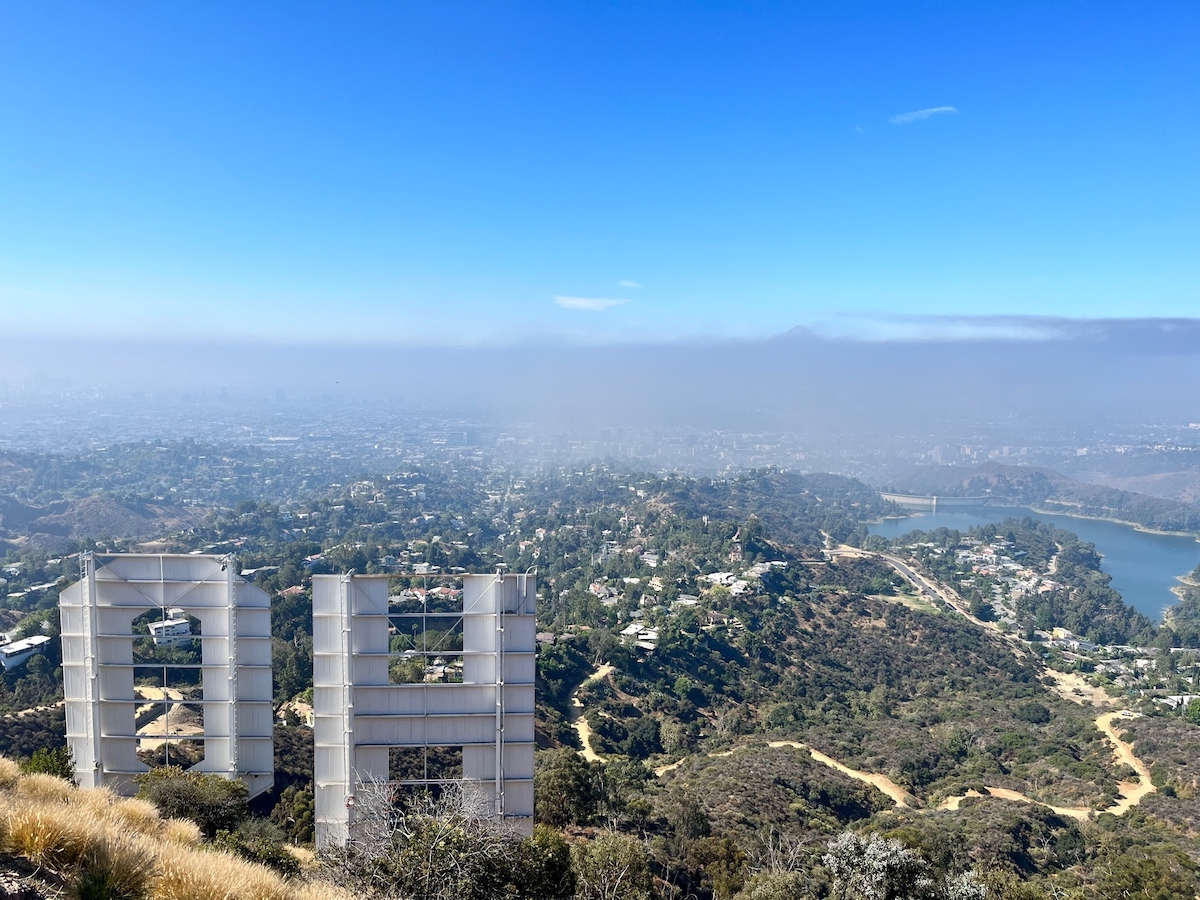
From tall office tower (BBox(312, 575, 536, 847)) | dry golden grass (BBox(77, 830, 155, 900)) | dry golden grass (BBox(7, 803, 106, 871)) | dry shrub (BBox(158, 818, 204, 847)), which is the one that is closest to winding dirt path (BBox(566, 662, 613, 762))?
tall office tower (BBox(312, 575, 536, 847))

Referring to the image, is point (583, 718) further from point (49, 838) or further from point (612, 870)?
point (49, 838)

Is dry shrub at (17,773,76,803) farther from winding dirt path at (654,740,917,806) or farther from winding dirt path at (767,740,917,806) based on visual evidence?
winding dirt path at (767,740,917,806)

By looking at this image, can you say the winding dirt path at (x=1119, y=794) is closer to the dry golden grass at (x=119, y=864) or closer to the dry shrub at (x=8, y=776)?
the dry golden grass at (x=119, y=864)

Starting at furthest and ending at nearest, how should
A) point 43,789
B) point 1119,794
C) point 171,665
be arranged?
point 1119,794 → point 171,665 → point 43,789

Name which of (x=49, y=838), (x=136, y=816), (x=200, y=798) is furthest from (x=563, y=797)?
(x=49, y=838)

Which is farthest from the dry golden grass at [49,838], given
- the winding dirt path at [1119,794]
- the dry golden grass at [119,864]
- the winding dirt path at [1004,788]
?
the winding dirt path at [1119,794]

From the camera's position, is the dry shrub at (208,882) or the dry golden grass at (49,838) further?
the dry golden grass at (49,838)

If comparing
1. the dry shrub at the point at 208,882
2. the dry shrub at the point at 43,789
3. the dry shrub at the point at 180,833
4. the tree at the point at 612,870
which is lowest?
the tree at the point at 612,870
